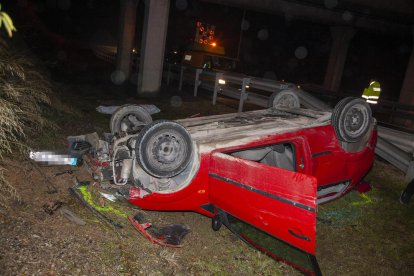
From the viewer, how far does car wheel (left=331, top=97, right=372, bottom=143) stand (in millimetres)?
4273

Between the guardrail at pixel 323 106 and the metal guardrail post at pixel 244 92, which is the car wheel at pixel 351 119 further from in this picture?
the metal guardrail post at pixel 244 92

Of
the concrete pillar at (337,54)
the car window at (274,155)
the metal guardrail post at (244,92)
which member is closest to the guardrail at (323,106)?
the metal guardrail post at (244,92)

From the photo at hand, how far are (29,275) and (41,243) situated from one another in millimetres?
429

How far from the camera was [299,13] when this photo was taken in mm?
16516

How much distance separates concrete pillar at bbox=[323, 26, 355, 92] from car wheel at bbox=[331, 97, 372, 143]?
735 inches

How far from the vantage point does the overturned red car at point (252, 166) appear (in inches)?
118

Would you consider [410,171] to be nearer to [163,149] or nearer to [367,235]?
[367,235]

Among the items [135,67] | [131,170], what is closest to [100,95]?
[135,67]

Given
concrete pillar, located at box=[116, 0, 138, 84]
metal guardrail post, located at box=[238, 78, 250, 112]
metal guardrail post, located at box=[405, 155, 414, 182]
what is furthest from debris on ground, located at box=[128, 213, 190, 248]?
concrete pillar, located at box=[116, 0, 138, 84]

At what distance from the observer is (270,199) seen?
3.03m

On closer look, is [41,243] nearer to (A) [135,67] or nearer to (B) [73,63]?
(A) [135,67]

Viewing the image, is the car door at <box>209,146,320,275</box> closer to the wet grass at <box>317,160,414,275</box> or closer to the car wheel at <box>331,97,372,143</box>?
the wet grass at <box>317,160,414,275</box>

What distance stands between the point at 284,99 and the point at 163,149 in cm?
305

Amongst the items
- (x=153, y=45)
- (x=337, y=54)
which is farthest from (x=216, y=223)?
(x=337, y=54)
